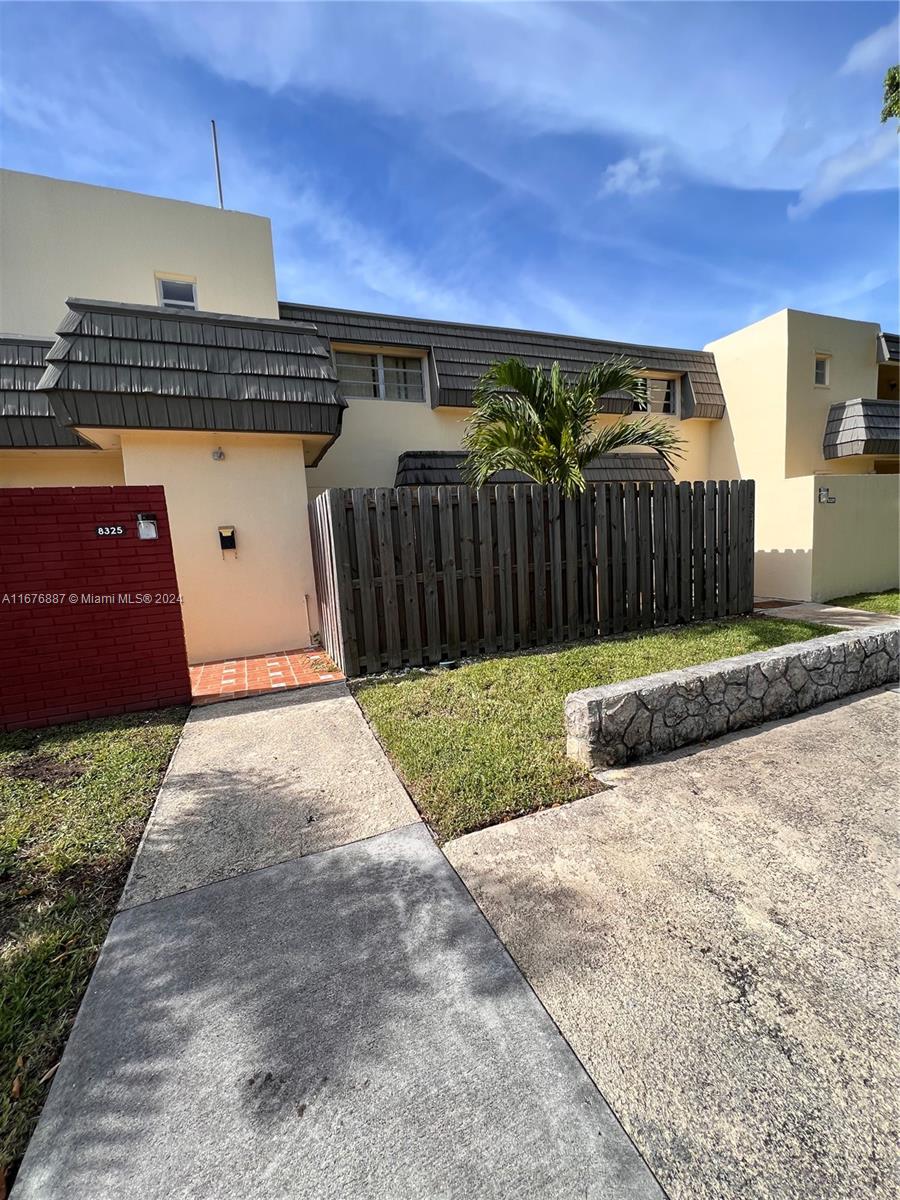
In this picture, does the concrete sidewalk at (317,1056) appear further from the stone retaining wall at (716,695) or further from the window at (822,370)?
the window at (822,370)

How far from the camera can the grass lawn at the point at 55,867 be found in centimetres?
172

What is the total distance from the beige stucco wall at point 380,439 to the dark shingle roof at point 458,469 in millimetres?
327

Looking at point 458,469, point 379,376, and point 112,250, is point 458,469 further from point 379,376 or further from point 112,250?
point 112,250

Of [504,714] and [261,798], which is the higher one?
[504,714]

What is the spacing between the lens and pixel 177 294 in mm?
8500

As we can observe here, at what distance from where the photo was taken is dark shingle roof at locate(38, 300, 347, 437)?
5703 millimetres

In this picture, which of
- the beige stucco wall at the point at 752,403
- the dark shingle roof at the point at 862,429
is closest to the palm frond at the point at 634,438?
the beige stucco wall at the point at 752,403

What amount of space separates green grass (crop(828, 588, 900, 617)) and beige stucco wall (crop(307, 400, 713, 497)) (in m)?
8.06

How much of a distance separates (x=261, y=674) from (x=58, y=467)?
180 inches

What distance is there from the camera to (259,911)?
2.35 metres

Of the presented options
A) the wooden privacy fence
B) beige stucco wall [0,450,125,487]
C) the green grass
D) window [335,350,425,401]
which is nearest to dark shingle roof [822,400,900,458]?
the green grass

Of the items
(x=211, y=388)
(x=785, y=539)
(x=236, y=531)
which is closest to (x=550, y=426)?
(x=211, y=388)

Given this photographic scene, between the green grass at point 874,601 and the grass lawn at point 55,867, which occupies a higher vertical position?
the green grass at point 874,601

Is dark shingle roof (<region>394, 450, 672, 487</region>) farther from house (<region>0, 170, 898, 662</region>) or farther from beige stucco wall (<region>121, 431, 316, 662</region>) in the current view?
beige stucco wall (<region>121, 431, 316, 662</region>)
